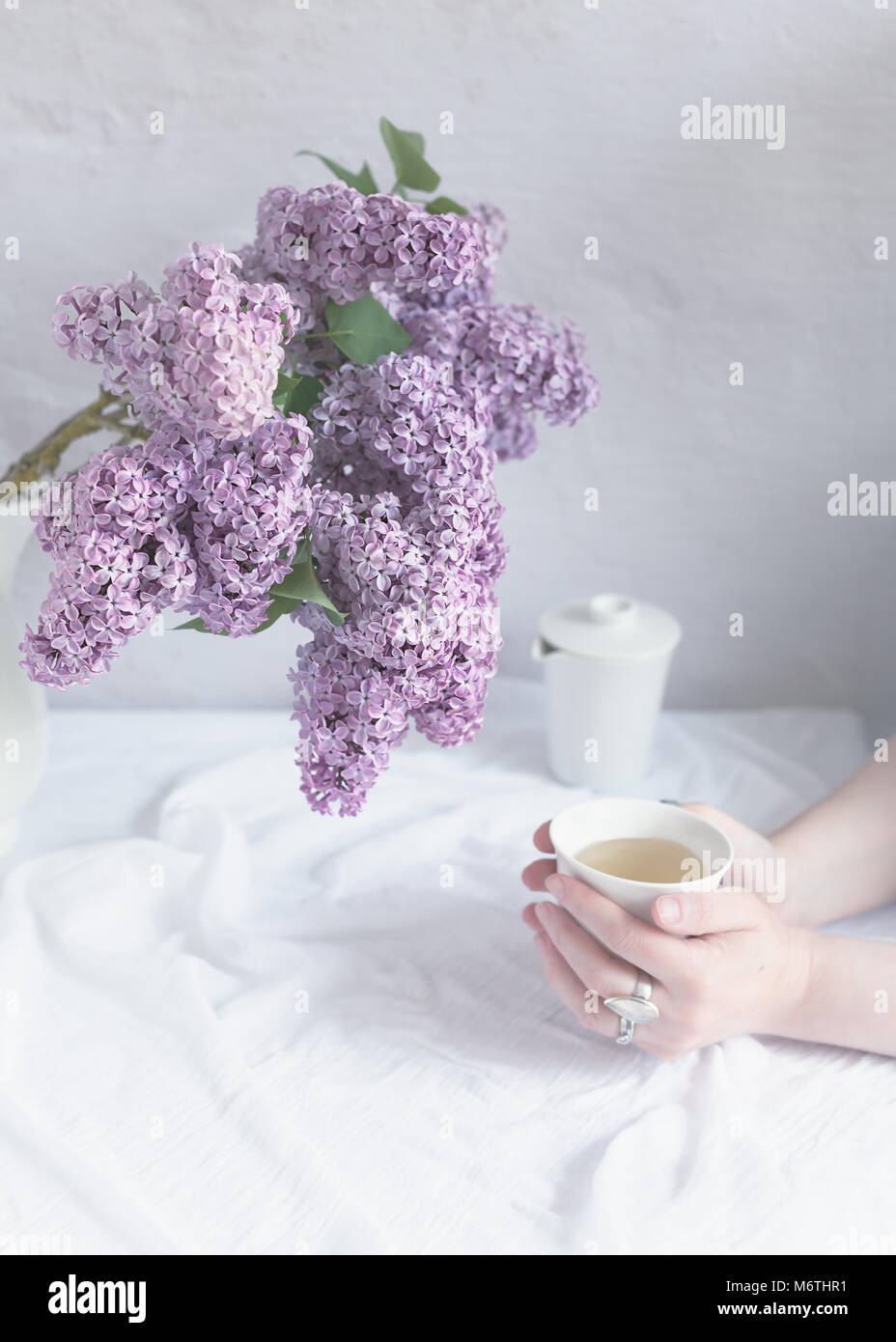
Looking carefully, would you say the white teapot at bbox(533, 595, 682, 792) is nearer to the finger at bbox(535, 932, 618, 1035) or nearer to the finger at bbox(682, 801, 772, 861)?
the finger at bbox(682, 801, 772, 861)

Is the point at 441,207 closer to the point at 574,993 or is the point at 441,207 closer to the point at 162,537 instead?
the point at 162,537

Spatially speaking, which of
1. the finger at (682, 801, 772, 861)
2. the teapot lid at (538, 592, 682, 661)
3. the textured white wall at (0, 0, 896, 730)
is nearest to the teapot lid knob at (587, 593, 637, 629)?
the teapot lid at (538, 592, 682, 661)

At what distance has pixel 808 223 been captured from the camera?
1.12 meters

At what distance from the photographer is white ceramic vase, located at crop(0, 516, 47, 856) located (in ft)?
2.88

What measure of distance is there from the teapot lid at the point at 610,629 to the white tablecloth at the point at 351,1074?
0.17 meters

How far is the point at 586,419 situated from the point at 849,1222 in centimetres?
83

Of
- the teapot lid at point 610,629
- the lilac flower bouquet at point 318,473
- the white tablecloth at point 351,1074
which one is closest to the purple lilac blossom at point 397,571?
the lilac flower bouquet at point 318,473

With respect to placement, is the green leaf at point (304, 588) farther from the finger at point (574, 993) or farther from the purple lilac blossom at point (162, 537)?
the finger at point (574, 993)

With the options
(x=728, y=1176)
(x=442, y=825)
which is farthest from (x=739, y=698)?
(x=728, y=1176)

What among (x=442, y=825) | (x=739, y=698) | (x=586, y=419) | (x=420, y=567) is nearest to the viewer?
(x=420, y=567)

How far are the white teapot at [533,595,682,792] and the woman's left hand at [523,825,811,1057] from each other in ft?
1.20

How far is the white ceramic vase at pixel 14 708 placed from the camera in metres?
0.88

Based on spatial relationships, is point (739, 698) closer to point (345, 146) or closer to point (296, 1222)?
point (345, 146)

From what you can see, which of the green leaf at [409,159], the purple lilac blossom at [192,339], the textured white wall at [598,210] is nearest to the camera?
the purple lilac blossom at [192,339]
